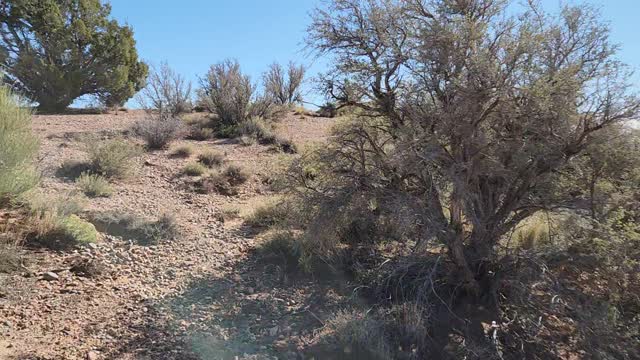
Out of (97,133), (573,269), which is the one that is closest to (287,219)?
(573,269)

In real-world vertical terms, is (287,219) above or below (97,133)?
below

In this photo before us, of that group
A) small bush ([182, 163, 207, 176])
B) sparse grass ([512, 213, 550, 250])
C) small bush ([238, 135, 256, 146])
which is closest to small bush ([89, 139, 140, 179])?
small bush ([182, 163, 207, 176])

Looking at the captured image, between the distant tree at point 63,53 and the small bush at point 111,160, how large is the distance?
483 inches

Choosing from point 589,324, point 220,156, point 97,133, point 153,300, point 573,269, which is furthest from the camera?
point 97,133

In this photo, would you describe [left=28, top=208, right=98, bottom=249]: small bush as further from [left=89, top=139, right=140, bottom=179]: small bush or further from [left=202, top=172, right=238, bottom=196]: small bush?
[left=202, top=172, right=238, bottom=196]: small bush

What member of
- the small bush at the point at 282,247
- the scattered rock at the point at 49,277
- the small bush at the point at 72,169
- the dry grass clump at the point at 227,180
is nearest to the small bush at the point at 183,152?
the dry grass clump at the point at 227,180

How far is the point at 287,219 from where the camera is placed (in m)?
7.38

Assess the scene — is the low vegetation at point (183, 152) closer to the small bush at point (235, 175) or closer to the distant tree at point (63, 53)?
the small bush at point (235, 175)

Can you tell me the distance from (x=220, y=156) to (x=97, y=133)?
158 inches

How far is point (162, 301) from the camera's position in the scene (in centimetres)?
574

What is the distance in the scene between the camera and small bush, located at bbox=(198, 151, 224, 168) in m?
12.6

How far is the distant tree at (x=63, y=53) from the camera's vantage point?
21328mm

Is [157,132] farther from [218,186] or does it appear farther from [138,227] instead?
[138,227]

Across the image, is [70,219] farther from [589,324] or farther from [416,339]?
[589,324]
